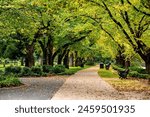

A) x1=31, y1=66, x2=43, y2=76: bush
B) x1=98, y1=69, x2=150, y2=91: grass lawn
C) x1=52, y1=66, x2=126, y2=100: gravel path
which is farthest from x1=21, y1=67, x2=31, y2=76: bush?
x1=52, y1=66, x2=126, y2=100: gravel path

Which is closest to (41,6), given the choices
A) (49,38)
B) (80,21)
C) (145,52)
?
(145,52)

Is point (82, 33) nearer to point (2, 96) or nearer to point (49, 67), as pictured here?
point (49, 67)

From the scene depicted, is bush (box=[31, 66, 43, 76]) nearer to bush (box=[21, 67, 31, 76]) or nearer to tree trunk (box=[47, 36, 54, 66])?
bush (box=[21, 67, 31, 76])

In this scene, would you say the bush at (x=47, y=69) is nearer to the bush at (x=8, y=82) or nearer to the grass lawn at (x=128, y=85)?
the grass lawn at (x=128, y=85)

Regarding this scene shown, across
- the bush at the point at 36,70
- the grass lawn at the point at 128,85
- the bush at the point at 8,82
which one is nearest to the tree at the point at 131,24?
the grass lawn at the point at 128,85

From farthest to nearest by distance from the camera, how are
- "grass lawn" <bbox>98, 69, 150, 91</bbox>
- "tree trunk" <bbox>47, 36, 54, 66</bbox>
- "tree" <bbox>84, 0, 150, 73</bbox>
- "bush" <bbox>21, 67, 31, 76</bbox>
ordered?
"tree trunk" <bbox>47, 36, 54, 66</bbox> → "bush" <bbox>21, 67, 31, 76</bbox> → "grass lawn" <bbox>98, 69, 150, 91</bbox> → "tree" <bbox>84, 0, 150, 73</bbox>

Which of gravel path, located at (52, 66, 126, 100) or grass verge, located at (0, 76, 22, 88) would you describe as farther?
grass verge, located at (0, 76, 22, 88)

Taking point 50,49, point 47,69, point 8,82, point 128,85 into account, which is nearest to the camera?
point 8,82

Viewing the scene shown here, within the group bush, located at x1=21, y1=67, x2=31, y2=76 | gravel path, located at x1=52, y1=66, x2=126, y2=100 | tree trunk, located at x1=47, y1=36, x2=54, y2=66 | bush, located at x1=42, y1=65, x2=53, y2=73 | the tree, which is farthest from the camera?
tree trunk, located at x1=47, y1=36, x2=54, y2=66

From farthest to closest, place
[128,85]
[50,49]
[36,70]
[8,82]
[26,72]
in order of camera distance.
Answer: [50,49] → [36,70] → [26,72] → [128,85] → [8,82]

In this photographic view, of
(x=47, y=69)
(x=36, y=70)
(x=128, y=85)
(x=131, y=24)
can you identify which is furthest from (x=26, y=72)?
(x=131, y=24)

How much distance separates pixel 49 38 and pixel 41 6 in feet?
61.9

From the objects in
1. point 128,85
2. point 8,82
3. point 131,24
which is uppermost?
point 131,24

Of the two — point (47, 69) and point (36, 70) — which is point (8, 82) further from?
point (47, 69)
